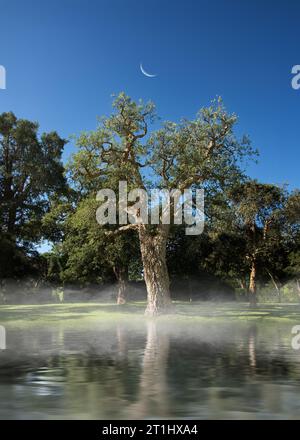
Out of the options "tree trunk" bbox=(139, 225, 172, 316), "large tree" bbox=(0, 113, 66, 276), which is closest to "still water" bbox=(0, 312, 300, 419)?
"tree trunk" bbox=(139, 225, 172, 316)

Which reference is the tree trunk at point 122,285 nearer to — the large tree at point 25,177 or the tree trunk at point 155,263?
the large tree at point 25,177

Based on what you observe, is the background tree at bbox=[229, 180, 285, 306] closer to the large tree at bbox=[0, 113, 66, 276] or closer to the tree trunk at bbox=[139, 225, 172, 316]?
the tree trunk at bbox=[139, 225, 172, 316]

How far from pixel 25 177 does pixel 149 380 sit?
52.6 meters

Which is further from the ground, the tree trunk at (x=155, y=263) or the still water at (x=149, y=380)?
the tree trunk at (x=155, y=263)

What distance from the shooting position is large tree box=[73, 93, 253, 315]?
125 ft

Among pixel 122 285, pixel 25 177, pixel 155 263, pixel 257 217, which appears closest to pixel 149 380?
pixel 155 263

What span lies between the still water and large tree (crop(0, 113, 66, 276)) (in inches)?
1663

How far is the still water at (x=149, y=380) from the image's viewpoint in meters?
7.86

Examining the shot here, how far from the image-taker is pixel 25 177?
60.5m

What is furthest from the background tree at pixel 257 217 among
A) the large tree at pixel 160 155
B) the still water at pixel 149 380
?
the still water at pixel 149 380

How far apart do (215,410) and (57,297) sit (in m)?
66.4

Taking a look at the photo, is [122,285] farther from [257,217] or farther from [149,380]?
[149,380]

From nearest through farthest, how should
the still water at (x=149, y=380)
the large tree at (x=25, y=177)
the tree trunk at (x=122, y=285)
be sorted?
the still water at (x=149, y=380)
the tree trunk at (x=122, y=285)
the large tree at (x=25, y=177)

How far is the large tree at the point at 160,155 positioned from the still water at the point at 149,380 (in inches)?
792
